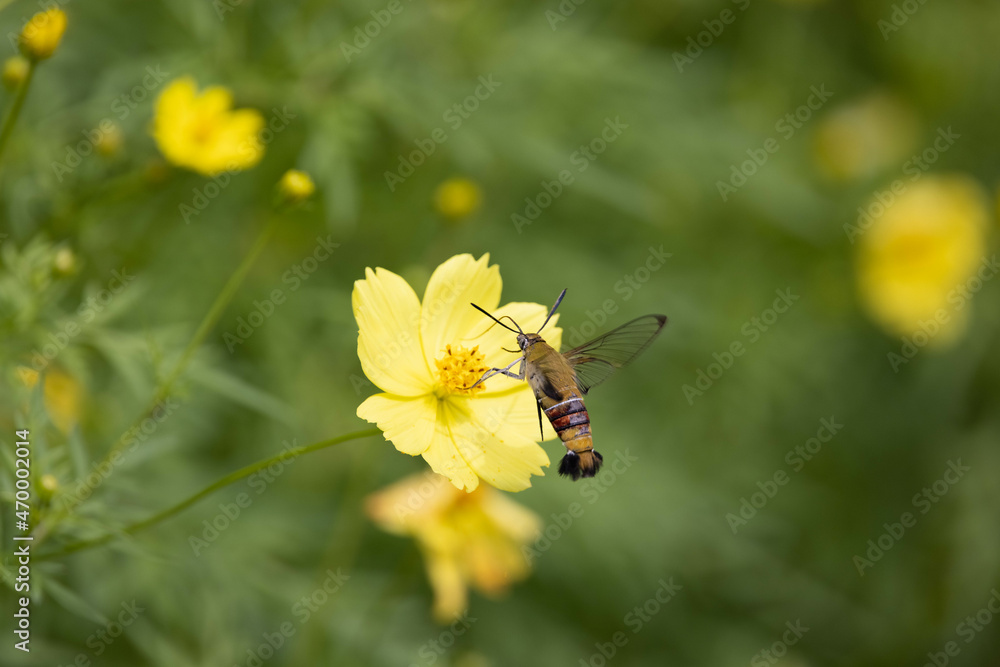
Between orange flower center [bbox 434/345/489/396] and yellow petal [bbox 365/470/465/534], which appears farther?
yellow petal [bbox 365/470/465/534]

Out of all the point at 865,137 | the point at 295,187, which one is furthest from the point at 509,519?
the point at 865,137

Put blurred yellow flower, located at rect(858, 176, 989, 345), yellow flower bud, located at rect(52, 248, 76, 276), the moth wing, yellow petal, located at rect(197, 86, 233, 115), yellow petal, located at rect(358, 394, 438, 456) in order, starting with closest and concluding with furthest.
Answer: yellow petal, located at rect(358, 394, 438, 456)
the moth wing
yellow flower bud, located at rect(52, 248, 76, 276)
yellow petal, located at rect(197, 86, 233, 115)
blurred yellow flower, located at rect(858, 176, 989, 345)

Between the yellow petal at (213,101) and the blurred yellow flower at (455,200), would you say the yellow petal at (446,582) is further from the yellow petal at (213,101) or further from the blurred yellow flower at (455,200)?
the yellow petal at (213,101)

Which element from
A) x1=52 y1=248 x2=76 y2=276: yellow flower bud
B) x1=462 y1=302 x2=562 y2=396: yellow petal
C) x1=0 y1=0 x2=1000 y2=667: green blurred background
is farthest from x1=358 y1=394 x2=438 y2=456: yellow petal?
x1=52 y1=248 x2=76 y2=276: yellow flower bud

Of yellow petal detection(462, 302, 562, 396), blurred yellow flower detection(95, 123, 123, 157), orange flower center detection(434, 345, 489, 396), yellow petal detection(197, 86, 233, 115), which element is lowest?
blurred yellow flower detection(95, 123, 123, 157)

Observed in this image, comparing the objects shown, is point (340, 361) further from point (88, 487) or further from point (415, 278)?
point (88, 487)

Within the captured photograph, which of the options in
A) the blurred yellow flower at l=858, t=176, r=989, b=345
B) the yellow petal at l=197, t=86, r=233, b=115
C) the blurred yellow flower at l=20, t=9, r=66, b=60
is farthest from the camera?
the blurred yellow flower at l=858, t=176, r=989, b=345

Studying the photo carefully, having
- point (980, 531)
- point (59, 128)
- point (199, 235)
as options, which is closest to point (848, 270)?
point (980, 531)

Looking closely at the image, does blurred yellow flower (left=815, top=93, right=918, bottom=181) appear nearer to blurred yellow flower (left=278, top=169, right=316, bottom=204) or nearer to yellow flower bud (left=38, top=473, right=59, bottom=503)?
blurred yellow flower (left=278, top=169, right=316, bottom=204)
